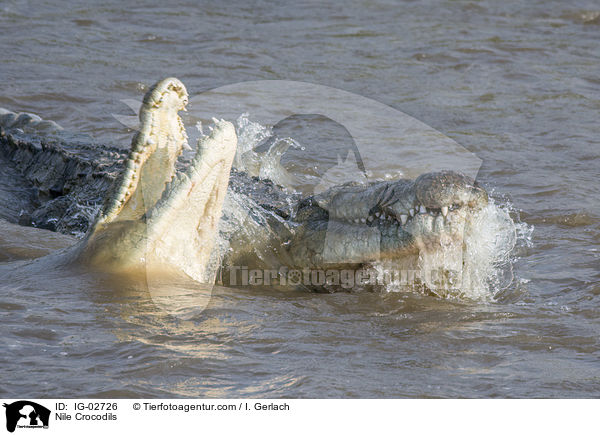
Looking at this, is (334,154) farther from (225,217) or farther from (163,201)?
(163,201)

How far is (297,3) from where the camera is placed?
12.5 metres

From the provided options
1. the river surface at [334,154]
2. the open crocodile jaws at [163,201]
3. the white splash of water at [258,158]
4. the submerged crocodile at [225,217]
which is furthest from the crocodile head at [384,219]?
the white splash of water at [258,158]

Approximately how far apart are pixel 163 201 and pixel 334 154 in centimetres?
374

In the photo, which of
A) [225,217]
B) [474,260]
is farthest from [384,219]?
[225,217]

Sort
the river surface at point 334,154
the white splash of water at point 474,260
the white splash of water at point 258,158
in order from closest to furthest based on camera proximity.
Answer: the river surface at point 334,154, the white splash of water at point 474,260, the white splash of water at point 258,158

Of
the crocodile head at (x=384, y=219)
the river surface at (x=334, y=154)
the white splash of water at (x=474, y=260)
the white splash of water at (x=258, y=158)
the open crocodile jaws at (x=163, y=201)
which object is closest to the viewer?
the river surface at (x=334, y=154)

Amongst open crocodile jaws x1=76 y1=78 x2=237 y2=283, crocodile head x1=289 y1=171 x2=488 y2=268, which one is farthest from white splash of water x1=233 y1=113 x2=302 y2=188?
crocodile head x1=289 y1=171 x2=488 y2=268

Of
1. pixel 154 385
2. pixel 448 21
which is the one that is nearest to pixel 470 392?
pixel 154 385

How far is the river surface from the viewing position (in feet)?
9.14

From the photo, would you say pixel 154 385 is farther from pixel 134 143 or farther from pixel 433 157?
pixel 433 157

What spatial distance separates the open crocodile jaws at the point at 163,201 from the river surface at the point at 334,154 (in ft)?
0.54

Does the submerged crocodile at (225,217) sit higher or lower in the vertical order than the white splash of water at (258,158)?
lower

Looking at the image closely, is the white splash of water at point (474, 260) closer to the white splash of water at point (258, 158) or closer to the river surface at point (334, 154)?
the river surface at point (334, 154)

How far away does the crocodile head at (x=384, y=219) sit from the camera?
120 inches
